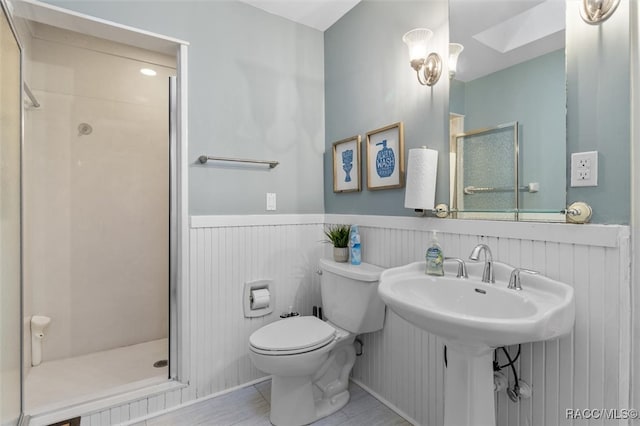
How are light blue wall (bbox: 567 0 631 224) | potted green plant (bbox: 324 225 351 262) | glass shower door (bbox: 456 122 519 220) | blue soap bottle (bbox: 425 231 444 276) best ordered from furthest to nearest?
1. potted green plant (bbox: 324 225 351 262)
2. blue soap bottle (bbox: 425 231 444 276)
3. glass shower door (bbox: 456 122 519 220)
4. light blue wall (bbox: 567 0 631 224)

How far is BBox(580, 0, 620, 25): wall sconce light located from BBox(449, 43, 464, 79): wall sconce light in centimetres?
45

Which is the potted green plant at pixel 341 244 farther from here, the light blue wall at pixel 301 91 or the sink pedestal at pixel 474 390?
the sink pedestal at pixel 474 390

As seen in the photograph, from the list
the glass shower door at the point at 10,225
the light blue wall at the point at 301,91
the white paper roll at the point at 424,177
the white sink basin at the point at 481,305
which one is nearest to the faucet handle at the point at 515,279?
the white sink basin at the point at 481,305

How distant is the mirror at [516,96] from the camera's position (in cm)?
109

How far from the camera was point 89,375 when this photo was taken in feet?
6.44

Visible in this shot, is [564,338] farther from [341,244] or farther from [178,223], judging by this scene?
[178,223]

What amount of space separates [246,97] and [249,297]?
1.27 m

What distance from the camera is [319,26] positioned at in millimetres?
2215

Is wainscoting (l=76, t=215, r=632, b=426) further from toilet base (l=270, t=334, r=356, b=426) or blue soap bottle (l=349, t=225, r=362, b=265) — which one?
toilet base (l=270, t=334, r=356, b=426)

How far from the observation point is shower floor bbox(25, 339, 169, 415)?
1.66m

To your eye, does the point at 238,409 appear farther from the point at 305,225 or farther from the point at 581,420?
the point at 581,420

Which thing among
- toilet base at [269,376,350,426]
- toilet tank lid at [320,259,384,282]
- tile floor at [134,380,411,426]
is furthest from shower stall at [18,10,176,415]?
toilet tank lid at [320,259,384,282]

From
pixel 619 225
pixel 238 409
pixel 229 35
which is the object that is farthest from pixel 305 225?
pixel 619 225

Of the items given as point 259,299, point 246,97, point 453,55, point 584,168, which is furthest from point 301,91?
point 584,168
